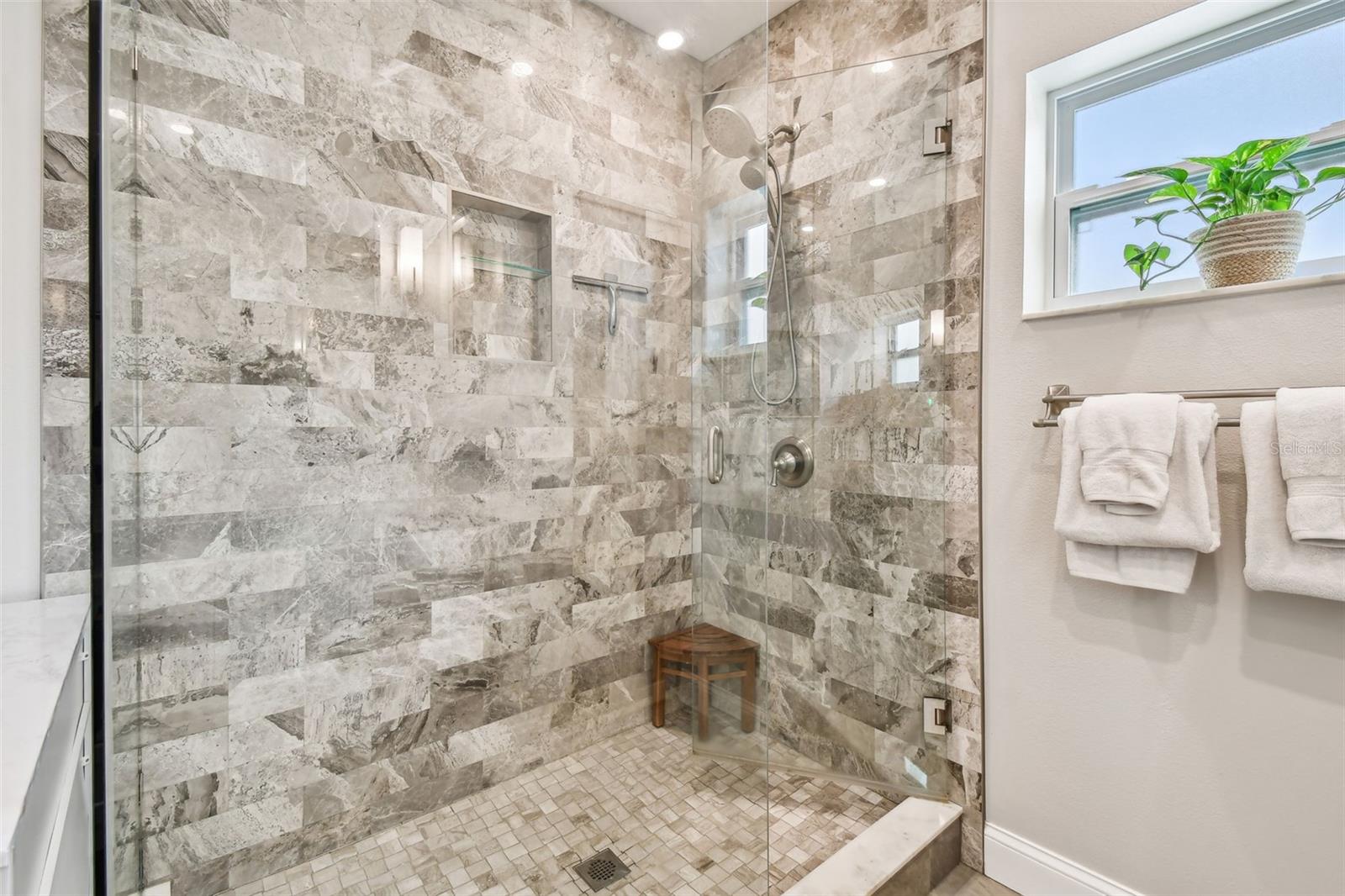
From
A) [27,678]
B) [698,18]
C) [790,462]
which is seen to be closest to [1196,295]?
[790,462]

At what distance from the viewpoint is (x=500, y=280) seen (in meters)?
1.66

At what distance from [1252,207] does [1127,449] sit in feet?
1.88

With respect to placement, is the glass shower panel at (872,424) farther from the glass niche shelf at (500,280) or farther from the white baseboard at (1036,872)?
the glass niche shelf at (500,280)

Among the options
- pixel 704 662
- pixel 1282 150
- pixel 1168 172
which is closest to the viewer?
pixel 1282 150

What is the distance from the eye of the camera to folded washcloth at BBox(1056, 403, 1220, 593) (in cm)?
121

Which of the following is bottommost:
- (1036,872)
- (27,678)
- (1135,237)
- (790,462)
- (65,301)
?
(1036,872)

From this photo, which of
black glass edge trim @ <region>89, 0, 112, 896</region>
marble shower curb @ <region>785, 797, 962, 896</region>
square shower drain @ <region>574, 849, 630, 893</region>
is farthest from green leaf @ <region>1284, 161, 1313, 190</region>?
black glass edge trim @ <region>89, 0, 112, 896</region>

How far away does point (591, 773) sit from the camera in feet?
5.76

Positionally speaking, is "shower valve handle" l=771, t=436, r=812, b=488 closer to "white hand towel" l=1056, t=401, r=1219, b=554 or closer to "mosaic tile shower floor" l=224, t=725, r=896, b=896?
"white hand towel" l=1056, t=401, r=1219, b=554

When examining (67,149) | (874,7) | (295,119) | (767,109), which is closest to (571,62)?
(767,109)

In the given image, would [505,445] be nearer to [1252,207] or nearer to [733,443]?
[733,443]

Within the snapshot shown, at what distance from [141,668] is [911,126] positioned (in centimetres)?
240

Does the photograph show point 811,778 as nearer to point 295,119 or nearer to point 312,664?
point 312,664

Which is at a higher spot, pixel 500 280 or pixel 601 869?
pixel 500 280
